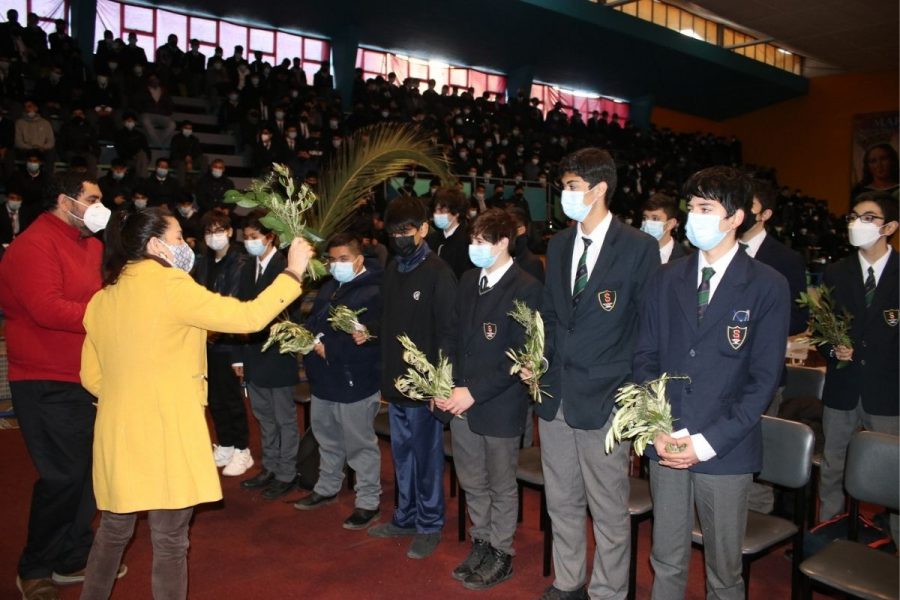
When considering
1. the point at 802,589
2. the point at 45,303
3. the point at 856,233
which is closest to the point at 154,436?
the point at 45,303

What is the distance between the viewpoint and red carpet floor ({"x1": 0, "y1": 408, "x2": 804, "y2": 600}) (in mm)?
3293

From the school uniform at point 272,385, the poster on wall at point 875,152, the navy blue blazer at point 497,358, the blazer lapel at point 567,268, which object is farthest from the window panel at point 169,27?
the poster on wall at point 875,152

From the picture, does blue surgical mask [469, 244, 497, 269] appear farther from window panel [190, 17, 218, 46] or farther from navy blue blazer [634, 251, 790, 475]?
window panel [190, 17, 218, 46]

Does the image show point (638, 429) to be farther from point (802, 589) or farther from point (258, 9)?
point (258, 9)

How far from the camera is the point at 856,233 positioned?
3480 millimetres

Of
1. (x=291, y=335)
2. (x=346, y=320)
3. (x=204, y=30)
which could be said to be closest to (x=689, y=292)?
(x=346, y=320)

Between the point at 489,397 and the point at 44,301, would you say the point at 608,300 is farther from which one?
the point at 44,301

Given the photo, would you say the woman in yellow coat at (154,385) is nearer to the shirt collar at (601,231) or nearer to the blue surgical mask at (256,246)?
the shirt collar at (601,231)

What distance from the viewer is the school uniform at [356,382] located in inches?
159

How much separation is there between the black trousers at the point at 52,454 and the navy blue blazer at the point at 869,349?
12.2ft

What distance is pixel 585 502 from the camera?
305 centimetres

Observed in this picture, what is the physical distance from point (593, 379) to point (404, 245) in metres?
1.41

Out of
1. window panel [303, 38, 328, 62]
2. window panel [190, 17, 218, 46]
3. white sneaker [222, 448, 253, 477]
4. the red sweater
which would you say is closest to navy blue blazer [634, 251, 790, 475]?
the red sweater

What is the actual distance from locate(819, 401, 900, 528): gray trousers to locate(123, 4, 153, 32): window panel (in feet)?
53.1
